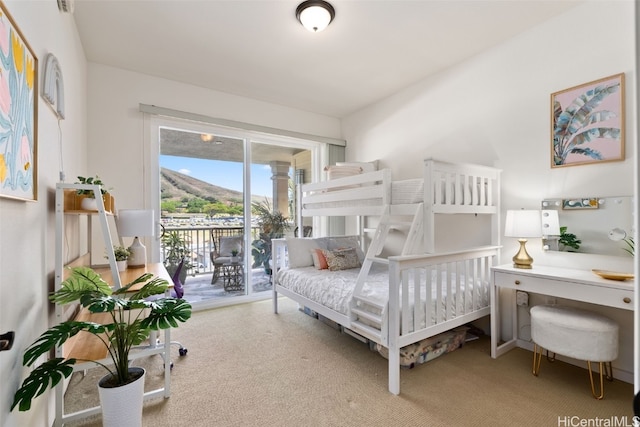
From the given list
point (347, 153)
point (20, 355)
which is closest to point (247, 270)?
point (347, 153)

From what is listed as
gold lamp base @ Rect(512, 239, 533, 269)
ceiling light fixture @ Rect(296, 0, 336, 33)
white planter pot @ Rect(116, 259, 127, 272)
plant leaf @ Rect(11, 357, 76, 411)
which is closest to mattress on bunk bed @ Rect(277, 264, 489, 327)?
gold lamp base @ Rect(512, 239, 533, 269)

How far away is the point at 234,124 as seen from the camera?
3.60 m

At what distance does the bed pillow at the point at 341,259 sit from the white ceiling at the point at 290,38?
2.00 meters

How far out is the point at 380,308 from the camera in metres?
1.97

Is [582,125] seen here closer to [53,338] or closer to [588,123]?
[588,123]

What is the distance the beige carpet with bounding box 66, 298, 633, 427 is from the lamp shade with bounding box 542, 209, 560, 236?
1017mm

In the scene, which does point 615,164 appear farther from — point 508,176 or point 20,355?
point 20,355

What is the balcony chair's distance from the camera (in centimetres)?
370

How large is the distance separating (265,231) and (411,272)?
2.21 meters

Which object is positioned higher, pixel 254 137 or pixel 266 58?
pixel 266 58

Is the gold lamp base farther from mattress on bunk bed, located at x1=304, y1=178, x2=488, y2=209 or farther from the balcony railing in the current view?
the balcony railing

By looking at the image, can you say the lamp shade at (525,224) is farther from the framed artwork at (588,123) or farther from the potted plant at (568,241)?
the framed artwork at (588,123)

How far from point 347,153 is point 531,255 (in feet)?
9.18

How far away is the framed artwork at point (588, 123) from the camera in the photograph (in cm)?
201
